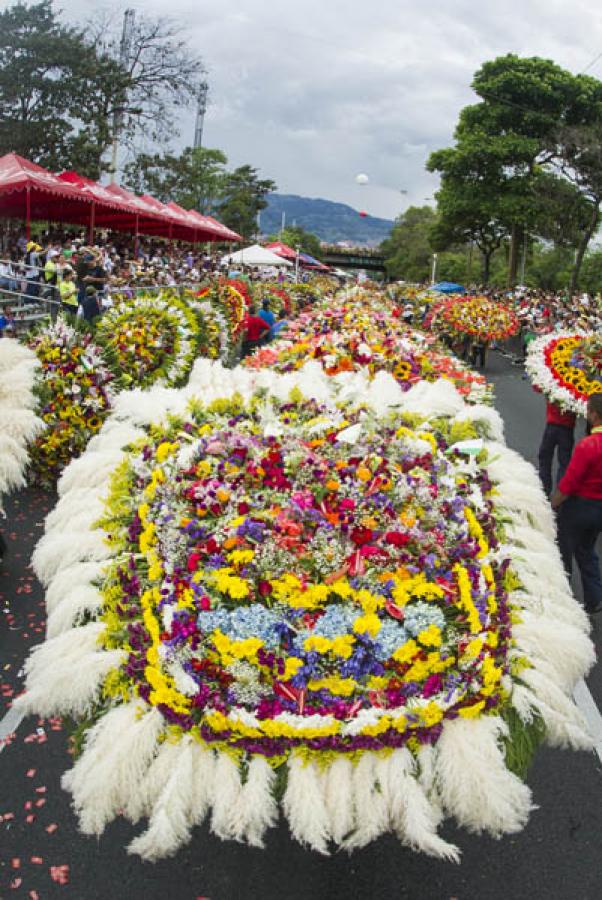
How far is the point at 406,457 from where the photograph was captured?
11.3 feet

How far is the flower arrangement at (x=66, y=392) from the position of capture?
25.9 feet

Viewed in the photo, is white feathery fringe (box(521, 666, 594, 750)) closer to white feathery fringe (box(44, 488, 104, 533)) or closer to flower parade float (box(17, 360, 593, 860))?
flower parade float (box(17, 360, 593, 860))

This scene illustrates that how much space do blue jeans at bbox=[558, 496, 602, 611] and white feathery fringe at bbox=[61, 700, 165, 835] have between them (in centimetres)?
441

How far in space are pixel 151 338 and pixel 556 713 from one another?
7.95 meters

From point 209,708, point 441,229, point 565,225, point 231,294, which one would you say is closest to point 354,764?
point 209,708

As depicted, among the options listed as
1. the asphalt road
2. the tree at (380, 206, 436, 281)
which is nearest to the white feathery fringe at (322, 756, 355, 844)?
the asphalt road

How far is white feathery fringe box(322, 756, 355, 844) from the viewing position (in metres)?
2.51

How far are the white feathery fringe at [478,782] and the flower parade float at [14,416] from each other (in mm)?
3607

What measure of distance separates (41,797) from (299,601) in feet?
6.66

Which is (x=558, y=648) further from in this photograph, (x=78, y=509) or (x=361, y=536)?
(x=78, y=509)

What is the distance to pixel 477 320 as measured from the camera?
22562 mm

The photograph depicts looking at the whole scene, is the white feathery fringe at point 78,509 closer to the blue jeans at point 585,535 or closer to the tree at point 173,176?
the blue jeans at point 585,535

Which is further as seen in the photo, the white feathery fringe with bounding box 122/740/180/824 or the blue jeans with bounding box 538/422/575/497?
the blue jeans with bounding box 538/422/575/497

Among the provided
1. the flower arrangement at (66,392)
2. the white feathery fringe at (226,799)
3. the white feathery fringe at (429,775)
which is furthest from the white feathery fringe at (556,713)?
the flower arrangement at (66,392)
